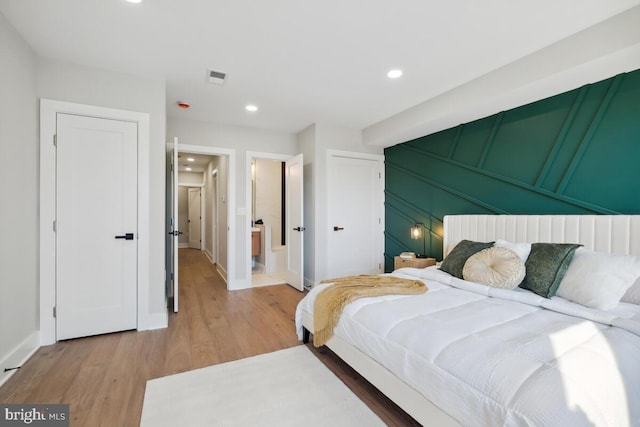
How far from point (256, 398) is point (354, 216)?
324 cm

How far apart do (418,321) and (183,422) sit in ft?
4.70

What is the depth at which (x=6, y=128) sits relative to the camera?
208cm

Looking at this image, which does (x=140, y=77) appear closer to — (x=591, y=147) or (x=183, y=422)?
(x=183, y=422)

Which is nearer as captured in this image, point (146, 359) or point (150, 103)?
point (146, 359)

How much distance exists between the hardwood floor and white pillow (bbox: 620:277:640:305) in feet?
5.69

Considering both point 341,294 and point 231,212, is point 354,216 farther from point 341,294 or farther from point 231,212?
point 341,294

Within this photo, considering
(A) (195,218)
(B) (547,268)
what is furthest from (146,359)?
(A) (195,218)

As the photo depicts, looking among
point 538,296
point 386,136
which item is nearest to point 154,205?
point 386,136

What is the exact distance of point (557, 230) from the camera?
2617 mm

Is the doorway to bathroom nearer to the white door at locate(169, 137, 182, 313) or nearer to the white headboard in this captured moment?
the white door at locate(169, 137, 182, 313)

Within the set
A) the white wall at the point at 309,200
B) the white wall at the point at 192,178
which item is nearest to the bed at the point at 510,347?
the white wall at the point at 309,200

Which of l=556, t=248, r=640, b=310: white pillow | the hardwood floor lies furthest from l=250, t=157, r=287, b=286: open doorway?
l=556, t=248, r=640, b=310: white pillow

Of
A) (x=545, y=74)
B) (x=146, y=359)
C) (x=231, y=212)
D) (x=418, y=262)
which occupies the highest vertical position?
(x=545, y=74)

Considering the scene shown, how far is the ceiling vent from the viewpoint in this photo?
284 cm
